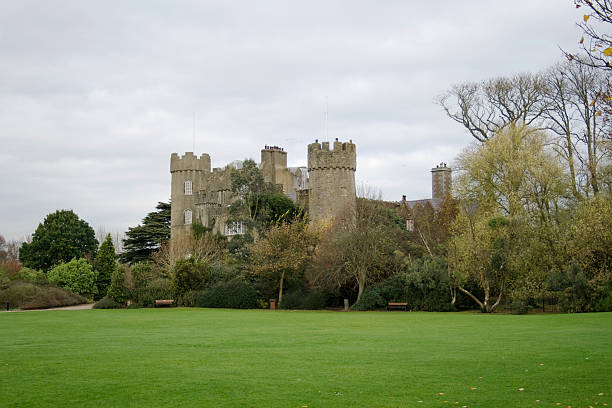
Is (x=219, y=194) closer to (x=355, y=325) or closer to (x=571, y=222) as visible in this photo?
(x=571, y=222)

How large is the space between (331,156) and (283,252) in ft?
40.9

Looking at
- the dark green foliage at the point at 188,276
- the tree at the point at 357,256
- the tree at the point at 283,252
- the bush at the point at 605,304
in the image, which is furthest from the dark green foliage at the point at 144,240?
the bush at the point at 605,304

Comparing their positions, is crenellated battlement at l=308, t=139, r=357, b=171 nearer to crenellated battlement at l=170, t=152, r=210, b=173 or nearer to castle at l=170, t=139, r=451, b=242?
castle at l=170, t=139, r=451, b=242

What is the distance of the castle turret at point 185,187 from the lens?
5906 centimetres

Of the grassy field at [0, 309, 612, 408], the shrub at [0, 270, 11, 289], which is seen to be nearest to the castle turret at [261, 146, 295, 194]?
the shrub at [0, 270, 11, 289]

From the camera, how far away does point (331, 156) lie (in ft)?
163

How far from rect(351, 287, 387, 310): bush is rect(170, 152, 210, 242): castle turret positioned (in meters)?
26.4

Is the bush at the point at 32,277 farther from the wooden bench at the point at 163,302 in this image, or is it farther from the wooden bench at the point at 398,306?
the wooden bench at the point at 398,306

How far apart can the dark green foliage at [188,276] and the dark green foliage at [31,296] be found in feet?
28.0

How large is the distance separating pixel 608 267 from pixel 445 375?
822 inches

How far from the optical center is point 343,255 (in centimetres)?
3678

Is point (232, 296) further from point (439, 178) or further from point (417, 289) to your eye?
point (439, 178)

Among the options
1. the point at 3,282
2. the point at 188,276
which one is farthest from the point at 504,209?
the point at 3,282

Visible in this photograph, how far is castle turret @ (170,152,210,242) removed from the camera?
59062 millimetres
